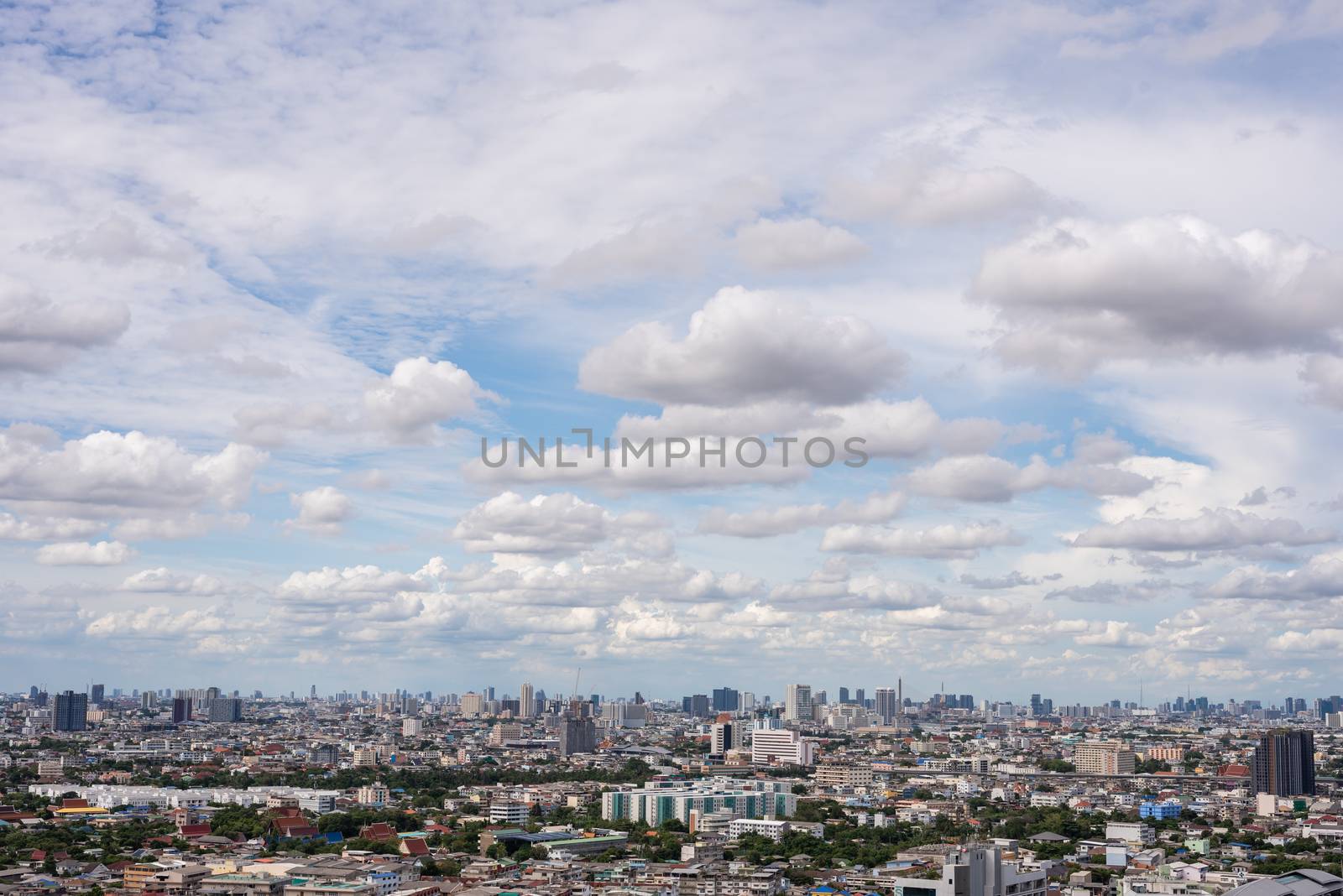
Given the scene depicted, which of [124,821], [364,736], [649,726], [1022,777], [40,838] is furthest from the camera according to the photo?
[649,726]

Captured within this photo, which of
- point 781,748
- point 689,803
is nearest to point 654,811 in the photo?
point 689,803

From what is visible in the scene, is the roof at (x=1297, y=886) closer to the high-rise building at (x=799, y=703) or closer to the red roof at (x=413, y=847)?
the red roof at (x=413, y=847)

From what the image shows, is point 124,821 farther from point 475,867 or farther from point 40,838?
point 475,867

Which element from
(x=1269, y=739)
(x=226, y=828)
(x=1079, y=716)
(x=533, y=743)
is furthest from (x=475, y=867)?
(x=1079, y=716)

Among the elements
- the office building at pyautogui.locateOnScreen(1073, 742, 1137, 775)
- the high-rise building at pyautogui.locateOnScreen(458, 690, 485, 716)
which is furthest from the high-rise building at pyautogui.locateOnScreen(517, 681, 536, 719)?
the office building at pyautogui.locateOnScreen(1073, 742, 1137, 775)

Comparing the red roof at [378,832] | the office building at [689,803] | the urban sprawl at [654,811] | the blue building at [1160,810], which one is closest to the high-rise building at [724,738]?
the urban sprawl at [654,811]

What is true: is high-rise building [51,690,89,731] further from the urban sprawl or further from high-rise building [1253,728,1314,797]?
high-rise building [1253,728,1314,797]
